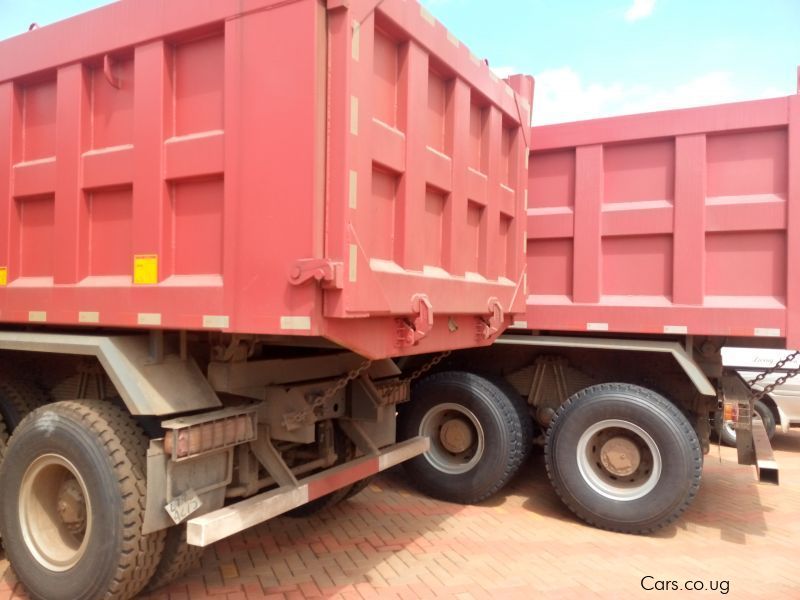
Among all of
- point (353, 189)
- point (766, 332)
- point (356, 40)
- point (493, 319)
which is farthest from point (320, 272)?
point (766, 332)

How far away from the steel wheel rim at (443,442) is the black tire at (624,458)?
0.64 m

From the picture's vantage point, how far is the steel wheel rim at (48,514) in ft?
10.4

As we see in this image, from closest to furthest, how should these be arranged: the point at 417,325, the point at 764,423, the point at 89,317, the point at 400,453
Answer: the point at 417,325 < the point at 89,317 < the point at 400,453 < the point at 764,423

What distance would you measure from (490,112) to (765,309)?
244 cm

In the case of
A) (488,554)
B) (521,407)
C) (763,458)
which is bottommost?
(488,554)

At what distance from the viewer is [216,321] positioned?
2.80 metres

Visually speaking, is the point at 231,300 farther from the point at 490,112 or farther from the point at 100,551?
the point at 490,112

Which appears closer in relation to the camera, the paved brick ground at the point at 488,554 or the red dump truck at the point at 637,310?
the paved brick ground at the point at 488,554

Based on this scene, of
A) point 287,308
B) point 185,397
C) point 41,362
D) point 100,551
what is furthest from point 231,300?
point 41,362

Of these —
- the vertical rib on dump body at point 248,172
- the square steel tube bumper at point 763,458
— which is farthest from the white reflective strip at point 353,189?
the square steel tube bumper at point 763,458

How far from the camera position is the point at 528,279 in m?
5.21

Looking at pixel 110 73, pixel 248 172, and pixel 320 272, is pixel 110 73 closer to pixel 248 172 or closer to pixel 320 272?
pixel 248 172

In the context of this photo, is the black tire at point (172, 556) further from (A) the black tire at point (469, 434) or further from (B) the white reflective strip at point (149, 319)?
(A) the black tire at point (469, 434)

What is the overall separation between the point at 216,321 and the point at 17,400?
1.99 meters
